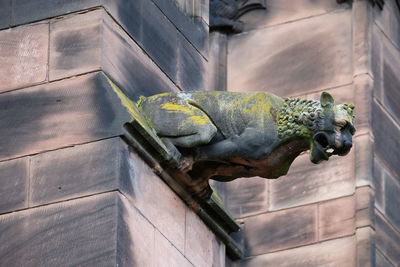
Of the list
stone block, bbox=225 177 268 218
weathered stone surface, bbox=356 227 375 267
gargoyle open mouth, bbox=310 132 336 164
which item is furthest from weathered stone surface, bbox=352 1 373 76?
gargoyle open mouth, bbox=310 132 336 164

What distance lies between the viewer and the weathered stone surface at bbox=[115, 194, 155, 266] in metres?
14.6

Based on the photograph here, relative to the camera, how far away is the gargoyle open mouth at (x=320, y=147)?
15055mm

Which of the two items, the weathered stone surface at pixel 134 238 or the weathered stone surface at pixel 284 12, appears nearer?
the weathered stone surface at pixel 134 238

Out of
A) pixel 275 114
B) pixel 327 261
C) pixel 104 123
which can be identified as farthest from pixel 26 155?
pixel 327 261

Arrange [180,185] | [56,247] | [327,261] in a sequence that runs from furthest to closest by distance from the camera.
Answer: [327,261], [180,185], [56,247]

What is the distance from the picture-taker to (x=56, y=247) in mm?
14609

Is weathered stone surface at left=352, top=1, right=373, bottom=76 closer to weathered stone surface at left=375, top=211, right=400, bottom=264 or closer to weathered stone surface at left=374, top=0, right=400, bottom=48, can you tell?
weathered stone surface at left=374, top=0, right=400, bottom=48

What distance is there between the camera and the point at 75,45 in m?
15.4

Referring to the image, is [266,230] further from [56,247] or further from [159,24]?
[56,247]

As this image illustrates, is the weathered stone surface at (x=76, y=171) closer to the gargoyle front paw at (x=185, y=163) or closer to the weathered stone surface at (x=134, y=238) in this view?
the weathered stone surface at (x=134, y=238)

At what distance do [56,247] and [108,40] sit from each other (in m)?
1.54

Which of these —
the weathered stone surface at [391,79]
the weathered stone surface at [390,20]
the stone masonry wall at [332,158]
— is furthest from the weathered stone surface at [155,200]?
the weathered stone surface at [390,20]

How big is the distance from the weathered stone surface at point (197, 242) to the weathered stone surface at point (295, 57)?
2.90 m

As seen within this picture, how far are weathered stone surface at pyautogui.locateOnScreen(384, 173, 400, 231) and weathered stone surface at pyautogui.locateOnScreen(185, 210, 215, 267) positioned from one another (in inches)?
100
